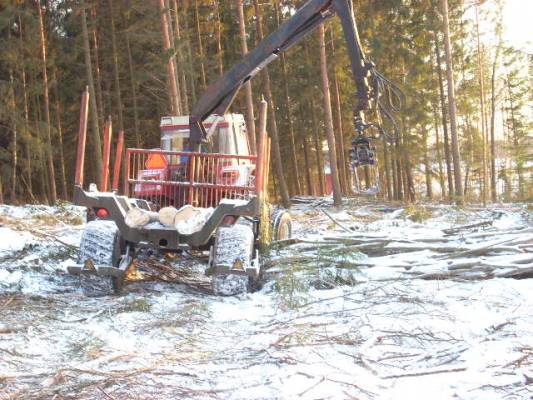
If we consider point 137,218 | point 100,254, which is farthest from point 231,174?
point 100,254

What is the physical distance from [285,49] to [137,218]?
10.7ft

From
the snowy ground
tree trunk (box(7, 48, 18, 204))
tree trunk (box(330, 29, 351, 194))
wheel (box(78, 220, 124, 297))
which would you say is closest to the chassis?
wheel (box(78, 220, 124, 297))

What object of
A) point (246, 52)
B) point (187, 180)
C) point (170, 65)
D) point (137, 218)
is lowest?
point (137, 218)

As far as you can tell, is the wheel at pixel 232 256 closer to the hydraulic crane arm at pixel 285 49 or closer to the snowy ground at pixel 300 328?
the snowy ground at pixel 300 328

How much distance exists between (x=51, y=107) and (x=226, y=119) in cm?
1859

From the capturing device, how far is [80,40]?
76.9ft

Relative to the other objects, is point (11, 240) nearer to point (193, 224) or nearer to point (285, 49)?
point (193, 224)

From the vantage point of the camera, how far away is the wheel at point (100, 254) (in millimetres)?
6066

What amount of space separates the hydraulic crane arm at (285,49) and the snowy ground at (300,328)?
1.98 m

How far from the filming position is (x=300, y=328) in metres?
4.70

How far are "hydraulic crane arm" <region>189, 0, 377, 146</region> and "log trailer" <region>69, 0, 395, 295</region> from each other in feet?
0.04

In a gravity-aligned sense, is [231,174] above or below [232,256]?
above

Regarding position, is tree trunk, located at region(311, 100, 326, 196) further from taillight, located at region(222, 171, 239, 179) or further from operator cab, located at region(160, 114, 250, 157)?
taillight, located at region(222, 171, 239, 179)

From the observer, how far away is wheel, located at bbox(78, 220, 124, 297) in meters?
6.07
